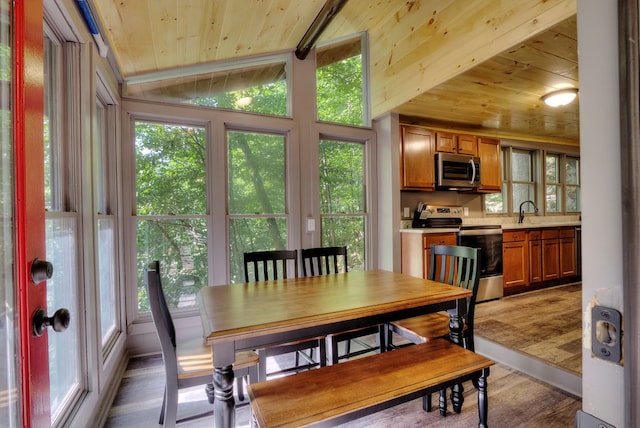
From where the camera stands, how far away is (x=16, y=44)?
34.8 inches

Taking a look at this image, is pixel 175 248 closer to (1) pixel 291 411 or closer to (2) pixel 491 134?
(1) pixel 291 411

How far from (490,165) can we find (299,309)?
408 centimetres

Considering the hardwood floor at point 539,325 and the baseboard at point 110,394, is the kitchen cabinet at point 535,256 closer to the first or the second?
the hardwood floor at point 539,325

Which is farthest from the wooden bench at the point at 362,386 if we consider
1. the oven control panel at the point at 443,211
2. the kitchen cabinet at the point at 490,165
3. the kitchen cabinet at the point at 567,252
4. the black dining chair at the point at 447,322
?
the kitchen cabinet at the point at 567,252

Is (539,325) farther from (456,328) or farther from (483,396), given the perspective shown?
(483,396)

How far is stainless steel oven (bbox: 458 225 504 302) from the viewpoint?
3887 mm

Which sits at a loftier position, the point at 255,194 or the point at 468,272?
the point at 255,194

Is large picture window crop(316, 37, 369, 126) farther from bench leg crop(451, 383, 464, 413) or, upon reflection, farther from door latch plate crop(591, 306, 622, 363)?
door latch plate crop(591, 306, 622, 363)

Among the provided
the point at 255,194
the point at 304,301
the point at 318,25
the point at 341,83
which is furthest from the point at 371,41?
the point at 304,301

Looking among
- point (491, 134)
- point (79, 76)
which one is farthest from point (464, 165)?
point (79, 76)

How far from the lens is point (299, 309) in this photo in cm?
151

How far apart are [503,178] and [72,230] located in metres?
5.44

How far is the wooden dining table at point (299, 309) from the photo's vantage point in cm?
132

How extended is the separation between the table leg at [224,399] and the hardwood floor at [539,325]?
2.33 m
